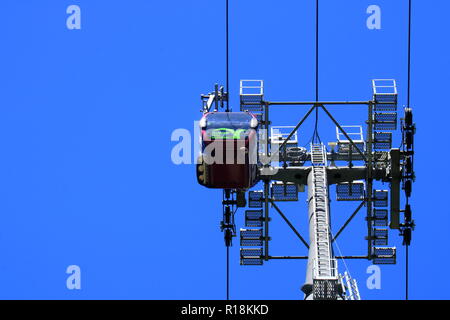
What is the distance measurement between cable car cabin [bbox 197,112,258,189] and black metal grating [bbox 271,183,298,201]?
15226 mm

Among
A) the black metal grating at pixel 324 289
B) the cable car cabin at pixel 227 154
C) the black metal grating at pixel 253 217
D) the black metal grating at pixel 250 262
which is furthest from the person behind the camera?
the black metal grating at pixel 250 262

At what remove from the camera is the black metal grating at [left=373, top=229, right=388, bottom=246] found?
118 m

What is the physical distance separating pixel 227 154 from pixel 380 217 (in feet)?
62.2

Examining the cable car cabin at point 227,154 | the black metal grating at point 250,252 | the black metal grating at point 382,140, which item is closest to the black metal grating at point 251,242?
the black metal grating at point 250,252

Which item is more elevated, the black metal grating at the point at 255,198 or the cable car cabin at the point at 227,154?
the cable car cabin at the point at 227,154

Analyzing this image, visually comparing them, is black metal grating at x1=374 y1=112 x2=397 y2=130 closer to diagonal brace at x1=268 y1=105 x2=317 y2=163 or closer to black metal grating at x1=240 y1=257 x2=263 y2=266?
diagonal brace at x1=268 y1=105 x2=317 y2=163

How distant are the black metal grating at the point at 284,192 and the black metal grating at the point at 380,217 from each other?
435cm

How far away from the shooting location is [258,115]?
114 m

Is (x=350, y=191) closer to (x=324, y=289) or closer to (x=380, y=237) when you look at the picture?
(x=380, y=237)

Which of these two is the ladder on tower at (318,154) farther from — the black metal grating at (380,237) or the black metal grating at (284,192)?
the black metal grating at (380,237)

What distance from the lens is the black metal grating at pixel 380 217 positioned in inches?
4619
